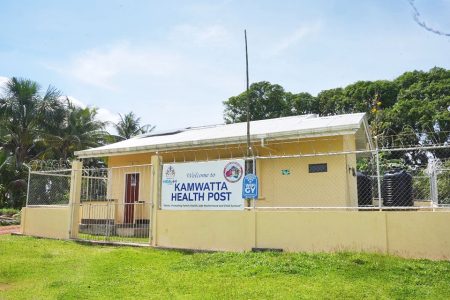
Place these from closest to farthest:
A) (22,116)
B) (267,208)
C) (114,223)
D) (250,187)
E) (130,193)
Answer: (250,187) < (267,208) < (114,223) < (130,193) < (22,116)

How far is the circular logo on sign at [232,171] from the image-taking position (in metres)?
9.34

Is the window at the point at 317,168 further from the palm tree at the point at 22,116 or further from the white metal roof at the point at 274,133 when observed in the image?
the palm tree at the point at 22,116

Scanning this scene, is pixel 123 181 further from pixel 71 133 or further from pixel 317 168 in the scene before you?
pixel 71 133

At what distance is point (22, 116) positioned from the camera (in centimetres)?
2620

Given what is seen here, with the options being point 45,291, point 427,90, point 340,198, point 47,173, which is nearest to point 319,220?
point 340,198

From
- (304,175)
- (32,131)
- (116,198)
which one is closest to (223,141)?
(304,175)

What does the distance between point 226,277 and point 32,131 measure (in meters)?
23.3

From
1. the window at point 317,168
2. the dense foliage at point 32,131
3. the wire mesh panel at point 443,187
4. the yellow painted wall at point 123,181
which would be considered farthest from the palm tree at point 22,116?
the wire mesh panel at point 443,187

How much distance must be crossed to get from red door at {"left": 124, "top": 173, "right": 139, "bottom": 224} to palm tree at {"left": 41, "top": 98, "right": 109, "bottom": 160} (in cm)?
1387

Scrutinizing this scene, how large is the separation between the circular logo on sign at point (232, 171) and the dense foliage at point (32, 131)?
693 inches

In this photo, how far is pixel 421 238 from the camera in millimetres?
7301

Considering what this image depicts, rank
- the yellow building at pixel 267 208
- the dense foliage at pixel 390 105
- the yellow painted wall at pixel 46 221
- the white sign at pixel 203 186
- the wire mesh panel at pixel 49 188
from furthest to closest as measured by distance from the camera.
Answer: the dense foliage at pixel 390 105 → the wire mesh panel at pixel 49 188 → the yellow painted wall at pixel 46 221 → the white sign at pixel 203 186 → the yellow building at pixel 267 208

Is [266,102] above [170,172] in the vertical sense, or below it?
above

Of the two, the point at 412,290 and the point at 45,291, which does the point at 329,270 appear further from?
the point at 45,291
